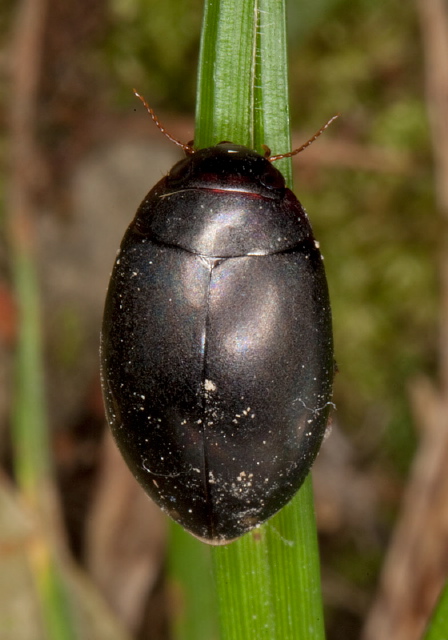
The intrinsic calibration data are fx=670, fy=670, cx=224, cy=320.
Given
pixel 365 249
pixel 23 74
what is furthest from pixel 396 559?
pixel 23 74

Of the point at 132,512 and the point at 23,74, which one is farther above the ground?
the point at 23,74

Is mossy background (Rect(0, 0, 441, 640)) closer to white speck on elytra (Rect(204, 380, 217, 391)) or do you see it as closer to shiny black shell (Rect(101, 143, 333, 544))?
shiny black shell (Rect(101, 143, 333, 544))

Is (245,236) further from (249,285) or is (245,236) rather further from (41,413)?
(41,413)

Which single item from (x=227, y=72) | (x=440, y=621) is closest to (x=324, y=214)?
(x=227, y=72)

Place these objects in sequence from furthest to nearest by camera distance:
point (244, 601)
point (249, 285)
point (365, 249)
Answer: point (365, 249) → point (244, 601) → point (249, 285)

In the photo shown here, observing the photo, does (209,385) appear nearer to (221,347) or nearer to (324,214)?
(221,347)

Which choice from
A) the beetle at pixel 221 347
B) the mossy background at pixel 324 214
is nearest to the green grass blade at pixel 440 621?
the beetle at pixel 221 347
